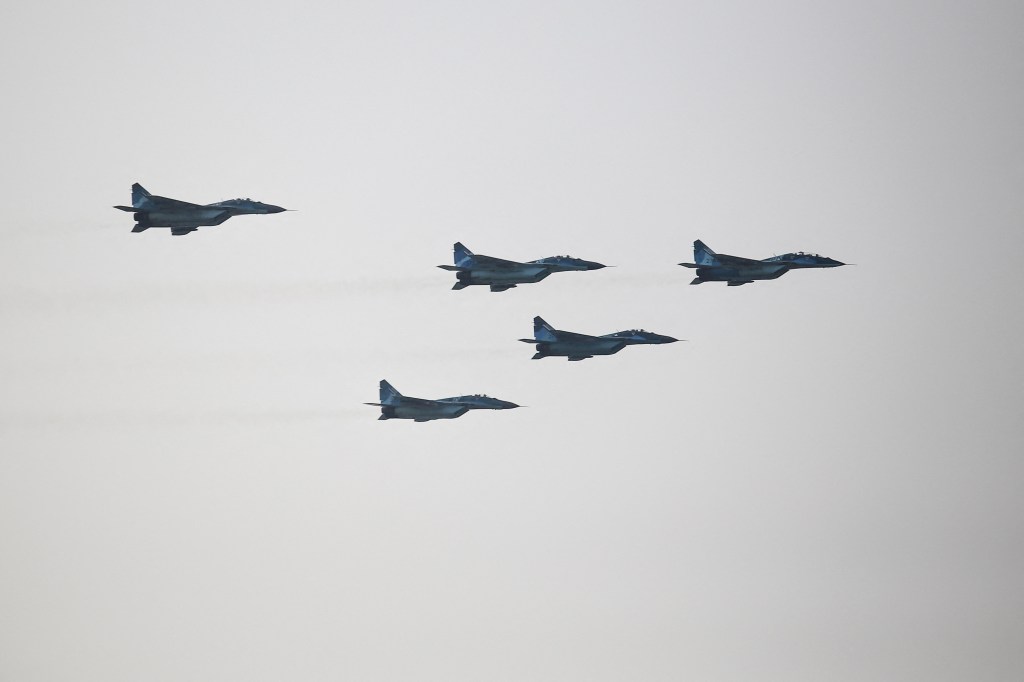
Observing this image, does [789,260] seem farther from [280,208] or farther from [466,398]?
[280,208]

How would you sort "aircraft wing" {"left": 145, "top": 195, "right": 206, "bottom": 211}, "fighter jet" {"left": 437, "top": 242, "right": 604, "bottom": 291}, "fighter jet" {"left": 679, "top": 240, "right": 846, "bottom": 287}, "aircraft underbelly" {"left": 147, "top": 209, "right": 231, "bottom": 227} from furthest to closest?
"fighter jet" {"left": 679, "top": 240, "right": 846, "bottom": 287} < "fighter jet" {"left": 437, "top": 242, "right": 604, "bottom": 291} < "aircraft underbelly" {"left": 147, "top": 209, "right": 231, "bottom": 227} < "aircraft wing" {"left": 145, "top": 195, "right": 206, "bottom": 211}

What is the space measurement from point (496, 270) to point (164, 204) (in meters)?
23.7

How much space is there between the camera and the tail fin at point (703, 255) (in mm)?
104125

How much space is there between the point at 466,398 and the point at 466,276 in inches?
402

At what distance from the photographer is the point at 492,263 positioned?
10038cm

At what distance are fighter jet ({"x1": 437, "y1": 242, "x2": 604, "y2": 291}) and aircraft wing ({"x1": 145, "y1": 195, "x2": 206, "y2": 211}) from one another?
18883mm

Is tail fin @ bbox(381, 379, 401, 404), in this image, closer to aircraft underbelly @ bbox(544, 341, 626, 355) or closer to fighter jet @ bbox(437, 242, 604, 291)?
fighter jet @ bbox(437, 242, 604, 291)

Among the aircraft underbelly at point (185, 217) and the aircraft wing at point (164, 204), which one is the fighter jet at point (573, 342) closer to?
the aircraft underbelly at point (185, 217)

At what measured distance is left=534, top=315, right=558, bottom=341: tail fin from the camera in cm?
10475

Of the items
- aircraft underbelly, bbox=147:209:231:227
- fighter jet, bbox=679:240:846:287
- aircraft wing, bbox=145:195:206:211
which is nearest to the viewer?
aircraft wing, bbox=145:195:206:211

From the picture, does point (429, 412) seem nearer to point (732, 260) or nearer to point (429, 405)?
point (429, 405)

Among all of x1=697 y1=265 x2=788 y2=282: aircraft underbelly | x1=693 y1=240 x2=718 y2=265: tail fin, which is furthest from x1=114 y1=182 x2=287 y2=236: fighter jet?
x1=697 y1=265 x2=788 y2=282: aircraft underbelly

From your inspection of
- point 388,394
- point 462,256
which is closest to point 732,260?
point 462,256

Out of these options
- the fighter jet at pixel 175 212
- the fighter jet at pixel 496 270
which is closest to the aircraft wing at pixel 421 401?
the fighter jet at pixel 496 270
